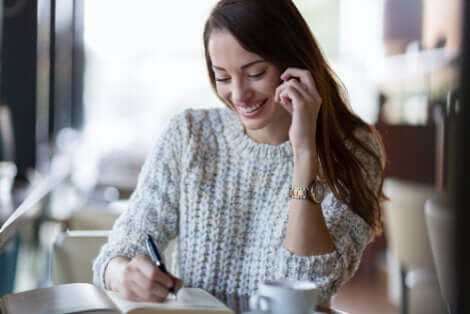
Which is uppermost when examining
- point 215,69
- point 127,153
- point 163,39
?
point 163,39

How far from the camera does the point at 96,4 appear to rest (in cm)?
491

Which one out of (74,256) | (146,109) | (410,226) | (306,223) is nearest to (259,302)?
(306,223)

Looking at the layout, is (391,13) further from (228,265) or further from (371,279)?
(228,265)

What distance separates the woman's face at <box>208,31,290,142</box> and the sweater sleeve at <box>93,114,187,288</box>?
0.19m

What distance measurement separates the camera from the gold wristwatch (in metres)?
1.27

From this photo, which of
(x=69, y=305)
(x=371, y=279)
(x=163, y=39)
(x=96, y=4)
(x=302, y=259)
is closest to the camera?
(x=69, y=305)

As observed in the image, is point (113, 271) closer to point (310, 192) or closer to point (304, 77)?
point (310, 192)

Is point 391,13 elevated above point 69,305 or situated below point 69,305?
above

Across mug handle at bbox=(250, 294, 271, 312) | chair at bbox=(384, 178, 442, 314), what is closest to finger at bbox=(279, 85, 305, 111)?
mug handle at bbox=(250, 294, 271, 312)

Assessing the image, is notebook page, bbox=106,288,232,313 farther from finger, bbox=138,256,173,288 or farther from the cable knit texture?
the cable knit texture

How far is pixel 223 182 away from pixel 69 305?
64 centimetres

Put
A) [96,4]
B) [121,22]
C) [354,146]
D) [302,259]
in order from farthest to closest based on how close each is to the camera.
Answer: [121,22], [96,4], [354,146], [302,259]

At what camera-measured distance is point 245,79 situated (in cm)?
132

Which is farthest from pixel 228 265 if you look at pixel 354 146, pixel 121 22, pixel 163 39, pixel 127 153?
pixel 163 39
